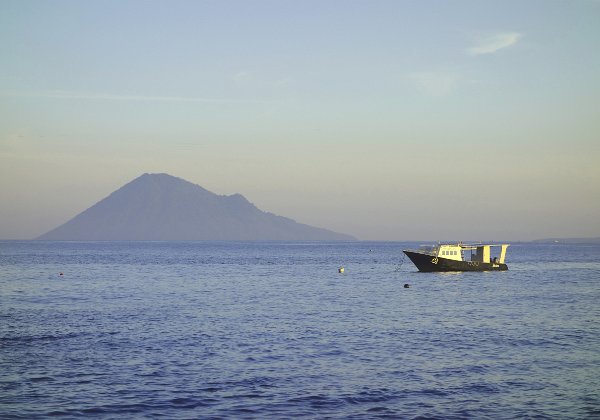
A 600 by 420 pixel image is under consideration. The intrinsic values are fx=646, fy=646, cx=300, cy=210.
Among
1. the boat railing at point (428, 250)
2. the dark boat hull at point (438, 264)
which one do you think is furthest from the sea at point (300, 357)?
the boat railing at point (428, 250)

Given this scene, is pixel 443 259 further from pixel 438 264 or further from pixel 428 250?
pixel 428 250

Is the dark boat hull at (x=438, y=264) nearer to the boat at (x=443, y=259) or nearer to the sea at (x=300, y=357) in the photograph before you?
the boat at (x=443, y=259)

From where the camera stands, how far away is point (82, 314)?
56.7 m

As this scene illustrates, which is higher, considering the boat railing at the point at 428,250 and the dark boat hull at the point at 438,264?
the boat railing at the point at 428,250

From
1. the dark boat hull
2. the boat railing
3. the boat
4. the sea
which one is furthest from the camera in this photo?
the boat railing

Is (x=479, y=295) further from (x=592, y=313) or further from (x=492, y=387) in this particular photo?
(x=492, y=387)

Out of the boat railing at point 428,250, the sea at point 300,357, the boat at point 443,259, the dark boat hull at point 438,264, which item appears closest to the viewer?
the sea at point 300,357

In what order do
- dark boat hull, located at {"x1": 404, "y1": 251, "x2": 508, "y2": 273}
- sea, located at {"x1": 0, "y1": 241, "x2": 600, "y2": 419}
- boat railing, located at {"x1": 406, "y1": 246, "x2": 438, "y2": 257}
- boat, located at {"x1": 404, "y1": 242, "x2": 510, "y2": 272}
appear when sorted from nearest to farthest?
sea, located at {"x1": 0, "y1": 241, "x2": 600, "y2": 419}
boat, located at {"x1": 404, "y1": 242, "x2": 510, "y2": 272}
dark boat hull, located at {"x1": 404, "y1": 251, "x2": 508, "y2": 273}
boat railing, located at {"x1": 406, "y1": 246, "x2": 438, "y2": 257}

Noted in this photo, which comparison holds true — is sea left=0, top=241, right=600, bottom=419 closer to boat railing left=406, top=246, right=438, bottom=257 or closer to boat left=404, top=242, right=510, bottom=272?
boat left=404, top=242, right=510, bottom=272

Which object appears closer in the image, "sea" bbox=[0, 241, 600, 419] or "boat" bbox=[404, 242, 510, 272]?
"sea" bbox=[0, 241, 600, 419]

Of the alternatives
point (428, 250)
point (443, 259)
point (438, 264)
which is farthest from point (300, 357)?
point (428, 250)

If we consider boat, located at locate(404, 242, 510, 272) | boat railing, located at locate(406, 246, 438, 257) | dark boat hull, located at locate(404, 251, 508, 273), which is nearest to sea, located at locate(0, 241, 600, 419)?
boat, located at locate(404, 242, 510, 272)

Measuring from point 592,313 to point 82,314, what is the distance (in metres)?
45.4

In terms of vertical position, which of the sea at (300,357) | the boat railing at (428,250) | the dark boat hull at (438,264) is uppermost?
the boat railing at (428,250)
